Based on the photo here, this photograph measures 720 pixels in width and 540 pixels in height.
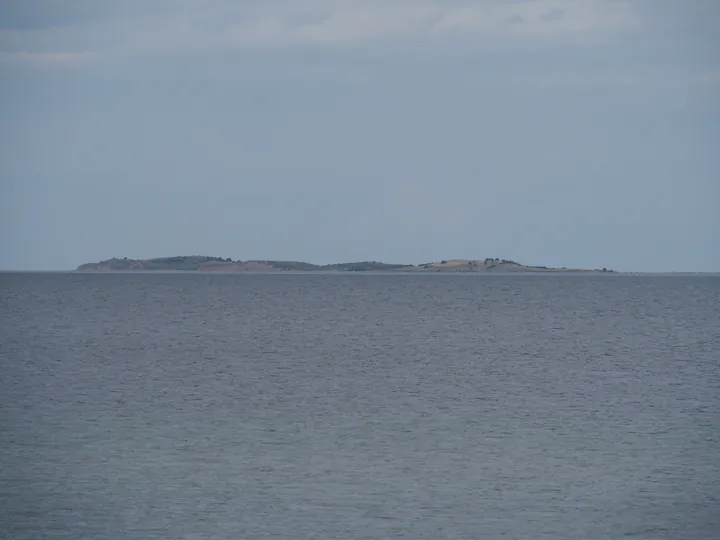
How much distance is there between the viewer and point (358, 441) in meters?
24.6

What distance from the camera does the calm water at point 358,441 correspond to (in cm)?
1803

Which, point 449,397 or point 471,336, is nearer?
point 449,397

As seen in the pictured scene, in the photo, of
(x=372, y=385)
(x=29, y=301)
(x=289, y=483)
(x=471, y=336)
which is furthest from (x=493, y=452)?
(x=29, y=301)

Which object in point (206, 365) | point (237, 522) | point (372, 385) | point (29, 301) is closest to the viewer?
point (237, 522)

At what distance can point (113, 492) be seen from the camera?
19719 mm

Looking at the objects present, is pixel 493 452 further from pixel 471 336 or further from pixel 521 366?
pixel 471 336

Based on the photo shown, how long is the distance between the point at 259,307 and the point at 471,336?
44204mm

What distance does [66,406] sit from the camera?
31109mm

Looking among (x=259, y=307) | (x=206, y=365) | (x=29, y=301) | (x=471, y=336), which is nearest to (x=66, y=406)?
(x=206, y=365)

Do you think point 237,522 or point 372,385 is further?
point 372,385

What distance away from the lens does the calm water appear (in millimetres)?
18031

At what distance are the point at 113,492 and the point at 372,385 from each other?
1824 centimetres

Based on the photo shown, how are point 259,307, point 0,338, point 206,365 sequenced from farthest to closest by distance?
point 259,307, point 0,338, point 206,365

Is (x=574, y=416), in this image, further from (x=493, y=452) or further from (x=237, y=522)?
(x=237, y=522)
